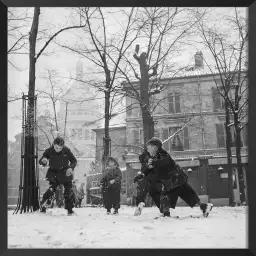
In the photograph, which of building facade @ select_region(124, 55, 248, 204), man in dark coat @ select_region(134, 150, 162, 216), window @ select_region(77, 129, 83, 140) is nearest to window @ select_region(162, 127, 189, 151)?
building facade @ select_region(124, 55, 248, 204)

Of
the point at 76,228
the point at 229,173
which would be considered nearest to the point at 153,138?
the point at 229,173

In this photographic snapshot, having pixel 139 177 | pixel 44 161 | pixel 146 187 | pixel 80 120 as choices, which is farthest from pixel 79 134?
pixel 146 187

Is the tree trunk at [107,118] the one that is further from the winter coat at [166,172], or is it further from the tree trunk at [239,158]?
the tree trunk at [239,158]

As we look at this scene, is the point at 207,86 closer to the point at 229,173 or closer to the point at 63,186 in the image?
the point at 229,173

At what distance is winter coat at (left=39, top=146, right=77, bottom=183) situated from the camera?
4.36 meters

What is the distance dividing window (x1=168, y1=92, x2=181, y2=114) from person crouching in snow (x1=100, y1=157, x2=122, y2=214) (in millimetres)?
1216

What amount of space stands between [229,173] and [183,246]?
1.61m

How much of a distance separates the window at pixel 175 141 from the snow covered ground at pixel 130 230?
95cm

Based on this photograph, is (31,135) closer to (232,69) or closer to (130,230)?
(130,230)

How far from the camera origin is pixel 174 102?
5.01 metres

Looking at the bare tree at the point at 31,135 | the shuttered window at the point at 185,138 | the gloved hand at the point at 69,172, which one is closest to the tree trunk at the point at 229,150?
the shuttered window at the point at 185,138

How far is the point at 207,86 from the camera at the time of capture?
200 inches

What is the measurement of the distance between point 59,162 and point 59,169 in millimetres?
98

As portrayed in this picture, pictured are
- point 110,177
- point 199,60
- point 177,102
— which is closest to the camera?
point 110,177
